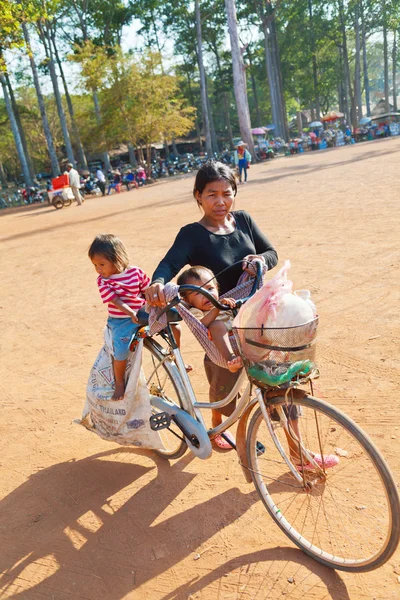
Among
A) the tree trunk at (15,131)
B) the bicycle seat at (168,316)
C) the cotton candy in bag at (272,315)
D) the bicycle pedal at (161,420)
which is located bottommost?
the bicycle pedal at (161,420)

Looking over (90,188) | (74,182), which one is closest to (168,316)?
(74,182)

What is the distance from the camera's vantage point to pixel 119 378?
10.4ft

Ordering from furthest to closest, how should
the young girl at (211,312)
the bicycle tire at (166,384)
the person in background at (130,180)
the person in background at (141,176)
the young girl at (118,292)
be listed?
the person in background at (141,176) → the person in background at (130,180) → the young girl at (118,292) → the bicycle tire at (166,384) → the young girl at (211,312)

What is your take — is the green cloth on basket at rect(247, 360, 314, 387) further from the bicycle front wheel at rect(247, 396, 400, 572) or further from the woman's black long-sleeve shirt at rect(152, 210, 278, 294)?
the woman's black long-sleeve shirt at rect(152, 210, 278, 294)

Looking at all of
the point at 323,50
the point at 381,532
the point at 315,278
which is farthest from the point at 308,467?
the point at 323,50

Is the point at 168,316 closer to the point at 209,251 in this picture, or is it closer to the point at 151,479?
the point at 209,251

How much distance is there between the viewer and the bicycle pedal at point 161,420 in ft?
9.90

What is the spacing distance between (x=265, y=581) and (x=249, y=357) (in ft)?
3.44

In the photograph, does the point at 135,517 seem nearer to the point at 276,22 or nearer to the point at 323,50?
the point at 276,22

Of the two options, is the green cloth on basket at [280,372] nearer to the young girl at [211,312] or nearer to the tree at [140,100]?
the young girl at [211,312]

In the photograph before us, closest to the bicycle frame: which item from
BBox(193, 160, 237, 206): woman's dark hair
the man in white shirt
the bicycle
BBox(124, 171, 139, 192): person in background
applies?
the bicycle

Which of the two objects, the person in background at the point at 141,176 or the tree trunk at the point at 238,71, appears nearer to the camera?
the tree trunk at the point at 238,71

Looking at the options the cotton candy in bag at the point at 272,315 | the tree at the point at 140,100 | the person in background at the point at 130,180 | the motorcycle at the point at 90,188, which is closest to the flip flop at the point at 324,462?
the cotton candy in bag at the point at 272,315

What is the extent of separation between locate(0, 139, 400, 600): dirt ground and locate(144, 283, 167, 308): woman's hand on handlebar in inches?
48.6
